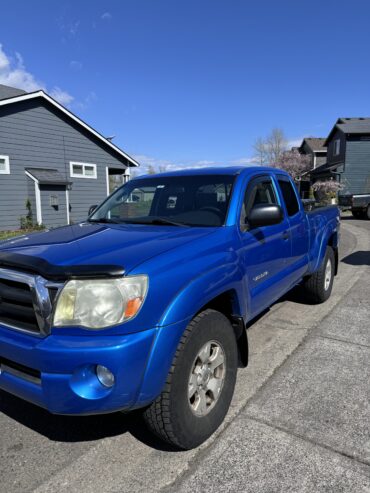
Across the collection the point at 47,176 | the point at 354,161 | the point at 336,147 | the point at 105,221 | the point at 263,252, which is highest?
the point at 336,147

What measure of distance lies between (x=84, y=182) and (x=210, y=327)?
16303 millimetres

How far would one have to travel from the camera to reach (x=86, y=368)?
2012 millimetres

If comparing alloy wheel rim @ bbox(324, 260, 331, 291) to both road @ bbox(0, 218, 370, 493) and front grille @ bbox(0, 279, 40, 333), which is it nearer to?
road @ bbox(0, 218, 370, 493)

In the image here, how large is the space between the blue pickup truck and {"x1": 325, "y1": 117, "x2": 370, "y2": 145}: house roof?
109 ft

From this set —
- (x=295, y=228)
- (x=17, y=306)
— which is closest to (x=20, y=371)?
(x=17, y=306)

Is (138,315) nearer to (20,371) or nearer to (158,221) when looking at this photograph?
(20,371)

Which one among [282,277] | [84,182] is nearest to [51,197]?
[84,182]

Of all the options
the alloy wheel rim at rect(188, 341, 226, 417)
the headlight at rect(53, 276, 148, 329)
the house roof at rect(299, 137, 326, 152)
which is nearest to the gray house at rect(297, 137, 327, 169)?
the house roof at rect(299, 137, 326, 152)

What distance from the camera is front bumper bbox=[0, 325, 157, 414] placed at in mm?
1967

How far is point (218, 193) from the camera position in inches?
134

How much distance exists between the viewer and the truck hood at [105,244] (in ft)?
7.20

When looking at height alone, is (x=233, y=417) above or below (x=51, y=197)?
below

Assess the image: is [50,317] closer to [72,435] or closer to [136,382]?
[136,382]

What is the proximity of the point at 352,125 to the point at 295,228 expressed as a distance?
3399 centimetres
